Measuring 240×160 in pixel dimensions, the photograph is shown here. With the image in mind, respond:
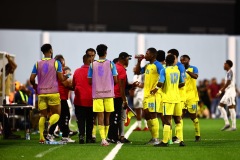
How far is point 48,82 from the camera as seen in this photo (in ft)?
61.1

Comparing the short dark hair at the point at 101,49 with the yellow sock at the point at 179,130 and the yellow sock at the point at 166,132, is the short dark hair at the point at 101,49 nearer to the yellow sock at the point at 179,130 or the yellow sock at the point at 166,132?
the yellow sock at the point at 166,132

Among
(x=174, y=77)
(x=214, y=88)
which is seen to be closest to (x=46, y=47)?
(x=174, y=77)

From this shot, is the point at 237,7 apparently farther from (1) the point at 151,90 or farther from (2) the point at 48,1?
(1) the point at 151,90

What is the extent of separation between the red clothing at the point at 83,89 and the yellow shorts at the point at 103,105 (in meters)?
0.97

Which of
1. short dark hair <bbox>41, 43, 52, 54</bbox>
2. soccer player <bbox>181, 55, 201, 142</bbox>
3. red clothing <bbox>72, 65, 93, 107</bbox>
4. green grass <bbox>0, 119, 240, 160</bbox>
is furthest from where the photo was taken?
soccer player <bbox>181, 55, 201, 142</bbox>

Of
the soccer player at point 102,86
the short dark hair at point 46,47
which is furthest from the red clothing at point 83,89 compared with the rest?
the short dark hair at point 46,47

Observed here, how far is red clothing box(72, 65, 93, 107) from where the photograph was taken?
19250 millimetres

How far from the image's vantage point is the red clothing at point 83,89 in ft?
63.2

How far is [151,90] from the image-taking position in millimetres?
18250

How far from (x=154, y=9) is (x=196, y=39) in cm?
288

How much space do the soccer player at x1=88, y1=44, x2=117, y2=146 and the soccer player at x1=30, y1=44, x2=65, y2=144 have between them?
2.72 feet

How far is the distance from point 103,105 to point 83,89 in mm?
1181

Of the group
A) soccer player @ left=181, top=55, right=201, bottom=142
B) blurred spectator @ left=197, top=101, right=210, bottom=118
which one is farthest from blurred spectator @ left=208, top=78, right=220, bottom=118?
soccer player @ left=181, top=55, right=201, bottom=142

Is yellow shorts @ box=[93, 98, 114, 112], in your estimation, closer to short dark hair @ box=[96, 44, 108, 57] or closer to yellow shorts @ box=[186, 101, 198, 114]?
short dark hair @ box=[96, 44, 108, 57]
